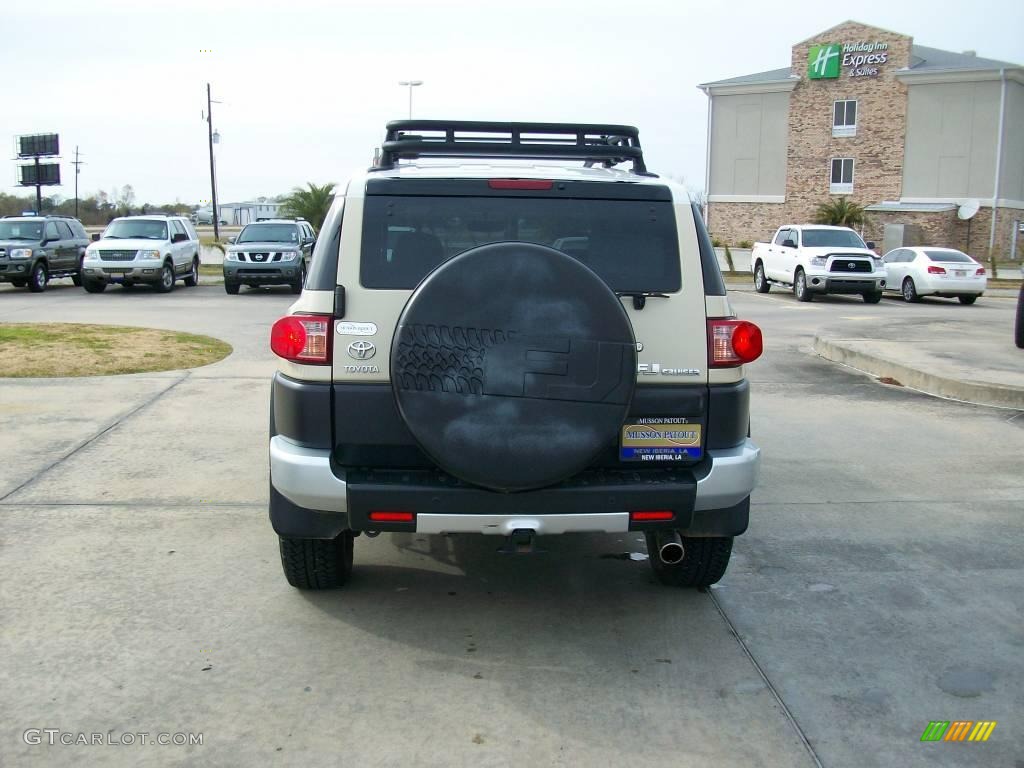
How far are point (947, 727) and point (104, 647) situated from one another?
3.27 m

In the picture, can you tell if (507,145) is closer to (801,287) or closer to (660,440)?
(660,440)

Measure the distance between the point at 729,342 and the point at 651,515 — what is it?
0.80m

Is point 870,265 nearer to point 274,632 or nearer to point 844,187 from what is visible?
point 274,632

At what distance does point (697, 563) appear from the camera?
4867 millimetres

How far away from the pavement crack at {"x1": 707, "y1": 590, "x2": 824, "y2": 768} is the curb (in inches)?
261

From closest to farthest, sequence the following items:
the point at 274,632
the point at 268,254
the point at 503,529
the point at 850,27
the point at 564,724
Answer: the point at 564,724
the point at 503,529
the point at 274,632
the point at 268,254
the point at 850,27

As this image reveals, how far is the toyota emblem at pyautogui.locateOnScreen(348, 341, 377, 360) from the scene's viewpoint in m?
4.11

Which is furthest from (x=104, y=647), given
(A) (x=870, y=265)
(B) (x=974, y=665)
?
(A) (x=870, y=265)

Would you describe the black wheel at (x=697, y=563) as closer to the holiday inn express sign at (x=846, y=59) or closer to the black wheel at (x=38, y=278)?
the black wheel at (x=38, y=278)

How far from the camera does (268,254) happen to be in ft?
79.2

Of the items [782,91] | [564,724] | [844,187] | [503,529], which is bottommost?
[564,724]

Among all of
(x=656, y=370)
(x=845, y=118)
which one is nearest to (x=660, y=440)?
(x=656, y=370)

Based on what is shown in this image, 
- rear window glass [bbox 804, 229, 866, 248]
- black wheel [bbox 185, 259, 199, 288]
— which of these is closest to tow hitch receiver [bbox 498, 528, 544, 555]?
rear window glass [bbox 804, 229, 866, 248]

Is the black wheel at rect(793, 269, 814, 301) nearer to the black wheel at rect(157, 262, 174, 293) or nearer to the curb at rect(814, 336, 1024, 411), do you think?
the curb at rect(814, 336, 1024, 411)
